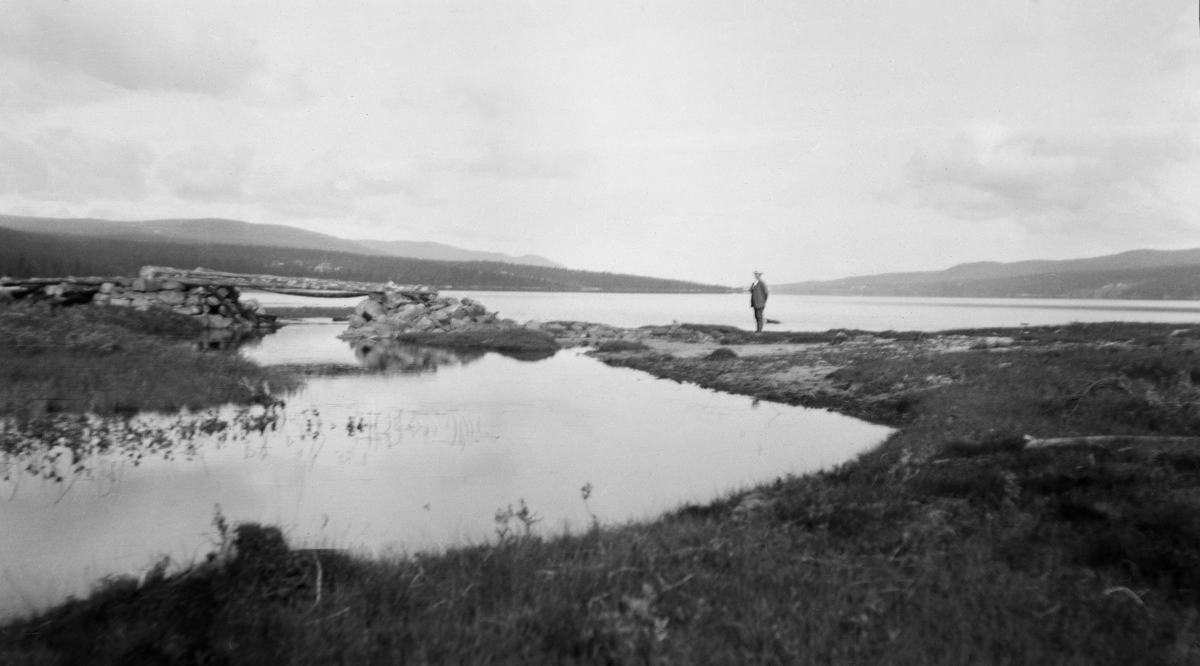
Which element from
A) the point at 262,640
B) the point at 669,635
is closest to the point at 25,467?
the point at 262,640

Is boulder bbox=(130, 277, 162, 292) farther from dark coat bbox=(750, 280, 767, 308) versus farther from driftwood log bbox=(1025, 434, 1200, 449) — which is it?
driftwood log bbox=(1025, 434, 1200, 449)

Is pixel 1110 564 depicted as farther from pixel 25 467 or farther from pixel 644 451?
pixel 25 467

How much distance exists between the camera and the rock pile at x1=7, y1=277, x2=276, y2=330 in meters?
35.7

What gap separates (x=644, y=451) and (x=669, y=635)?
26.7ft

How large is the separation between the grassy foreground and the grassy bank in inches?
429

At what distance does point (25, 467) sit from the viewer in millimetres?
9922

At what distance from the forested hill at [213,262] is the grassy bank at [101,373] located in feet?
185

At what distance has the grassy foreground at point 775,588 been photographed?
15.1ft

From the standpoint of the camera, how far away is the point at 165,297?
Answer: 4191 cm

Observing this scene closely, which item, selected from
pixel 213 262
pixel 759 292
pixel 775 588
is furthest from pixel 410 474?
pixel 213 262

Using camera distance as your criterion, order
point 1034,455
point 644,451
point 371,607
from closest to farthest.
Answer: point 371,607 → point 1034,455 → point 644,451

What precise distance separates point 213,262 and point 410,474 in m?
133

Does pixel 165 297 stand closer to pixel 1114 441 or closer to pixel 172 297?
pixel 172 297

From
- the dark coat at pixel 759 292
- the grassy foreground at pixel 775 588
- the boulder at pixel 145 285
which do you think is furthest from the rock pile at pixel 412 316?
the grassy foreground at pixel 775 588
